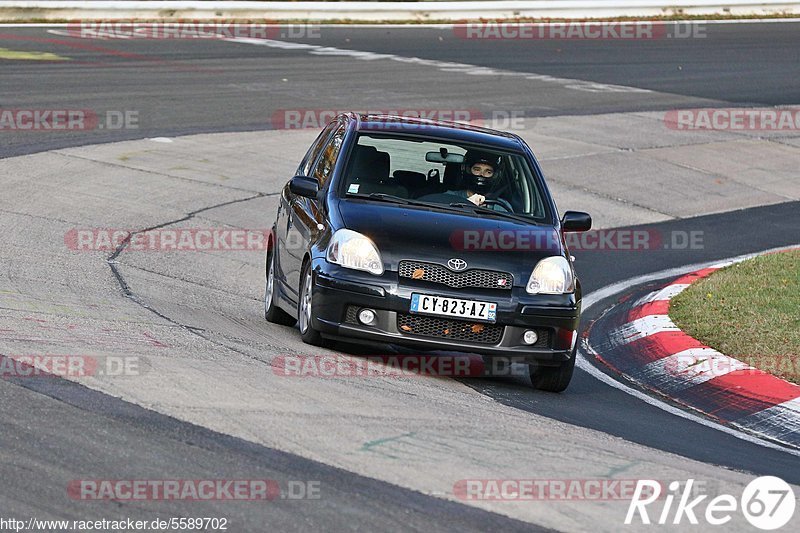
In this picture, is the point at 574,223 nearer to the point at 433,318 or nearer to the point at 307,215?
the point at 433,318

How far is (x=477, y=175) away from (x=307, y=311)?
5.40 feet

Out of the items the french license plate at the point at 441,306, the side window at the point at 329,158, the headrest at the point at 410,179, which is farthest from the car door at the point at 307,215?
the french license plate at the point at 441,306

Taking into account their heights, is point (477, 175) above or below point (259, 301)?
above

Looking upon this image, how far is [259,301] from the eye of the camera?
11180 millimetres

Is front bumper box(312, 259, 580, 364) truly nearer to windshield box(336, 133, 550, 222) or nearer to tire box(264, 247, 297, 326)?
windshield box(336, 133, 550, 222)

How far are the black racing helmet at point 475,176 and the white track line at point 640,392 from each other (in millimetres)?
1499

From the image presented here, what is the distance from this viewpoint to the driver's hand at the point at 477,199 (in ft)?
30.6

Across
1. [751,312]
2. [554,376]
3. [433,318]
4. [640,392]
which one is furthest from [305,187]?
[751,312]

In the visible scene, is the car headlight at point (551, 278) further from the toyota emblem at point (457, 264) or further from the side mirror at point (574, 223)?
the side mirror at point (574, 223)

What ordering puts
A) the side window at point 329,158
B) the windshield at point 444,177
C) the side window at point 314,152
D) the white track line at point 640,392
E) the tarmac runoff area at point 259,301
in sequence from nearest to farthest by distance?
the tarmac runoff area at point 259,301
the white track line at point 640,392
the windshield at point 444,177
the side window at point 329,158
the side window at point 314,152

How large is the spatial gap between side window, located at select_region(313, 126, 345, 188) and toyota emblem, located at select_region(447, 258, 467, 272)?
1.60 meters

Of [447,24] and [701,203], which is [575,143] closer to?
[701,203]

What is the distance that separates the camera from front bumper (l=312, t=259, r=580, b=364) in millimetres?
8250

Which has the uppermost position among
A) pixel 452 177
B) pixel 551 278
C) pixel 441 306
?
pixel 452 177
